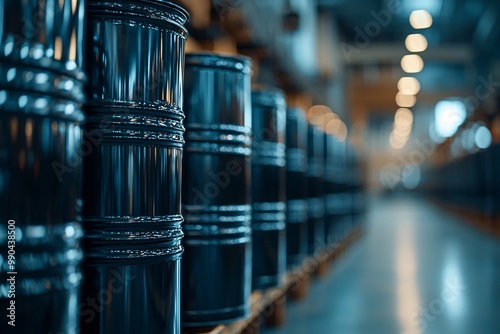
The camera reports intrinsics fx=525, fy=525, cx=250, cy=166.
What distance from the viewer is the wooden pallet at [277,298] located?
2.48 m

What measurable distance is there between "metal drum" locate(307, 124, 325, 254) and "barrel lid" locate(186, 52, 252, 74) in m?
2.33

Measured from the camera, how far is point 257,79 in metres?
5.84

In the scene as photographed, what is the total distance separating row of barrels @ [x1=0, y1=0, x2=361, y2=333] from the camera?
119 centimetres

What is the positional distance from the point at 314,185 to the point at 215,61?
2.69m

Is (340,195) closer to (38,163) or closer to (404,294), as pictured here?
(404,294)

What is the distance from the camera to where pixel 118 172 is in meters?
1.61

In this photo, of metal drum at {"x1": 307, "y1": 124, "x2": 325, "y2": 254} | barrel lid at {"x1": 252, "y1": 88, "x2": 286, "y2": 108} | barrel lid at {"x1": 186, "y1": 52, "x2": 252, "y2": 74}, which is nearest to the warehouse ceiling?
metal drum at {"x1": 307, "y1": 124, "x2": 325, "y2": 254}

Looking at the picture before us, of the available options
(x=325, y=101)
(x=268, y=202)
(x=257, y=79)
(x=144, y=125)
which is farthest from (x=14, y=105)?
(x=325, y=101)

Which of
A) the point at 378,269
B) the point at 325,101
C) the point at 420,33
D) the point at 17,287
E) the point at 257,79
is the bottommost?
the point at 378,269

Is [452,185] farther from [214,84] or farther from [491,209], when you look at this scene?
[214,84]

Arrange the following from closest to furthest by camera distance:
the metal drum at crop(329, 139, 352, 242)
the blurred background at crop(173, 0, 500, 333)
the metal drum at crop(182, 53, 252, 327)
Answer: the metal drum at crop(182, 53, 252, 327)
the blurred background at crop(173, 0, 500, 333)
the metal drum at crop(329, 139, 352, 242)

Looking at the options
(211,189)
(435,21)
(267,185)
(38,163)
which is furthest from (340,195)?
(435,21)

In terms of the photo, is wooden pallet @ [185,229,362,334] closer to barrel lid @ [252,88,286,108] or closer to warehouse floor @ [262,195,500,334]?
warehouse floor @ [262,195,500,334]

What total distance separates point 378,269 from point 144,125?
469 centimetres
